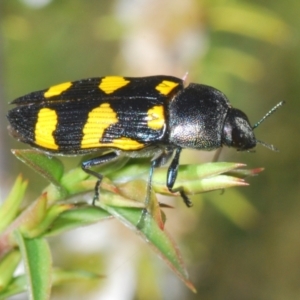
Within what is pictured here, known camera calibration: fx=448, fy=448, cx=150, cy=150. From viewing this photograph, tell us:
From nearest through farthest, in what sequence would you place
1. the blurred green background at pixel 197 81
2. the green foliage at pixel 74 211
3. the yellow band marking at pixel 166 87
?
the green foliage at pixel 74 211, the yellow band marking at pixel 166 87, the blurred green background at pixel 197 81

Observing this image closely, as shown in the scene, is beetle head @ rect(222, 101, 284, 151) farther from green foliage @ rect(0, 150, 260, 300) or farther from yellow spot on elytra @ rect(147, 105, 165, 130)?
green foliage @ rect(0, 150, 260, 300)

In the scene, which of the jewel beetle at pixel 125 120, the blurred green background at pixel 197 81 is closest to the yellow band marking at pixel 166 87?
the jewel beetle at pixel 125 120

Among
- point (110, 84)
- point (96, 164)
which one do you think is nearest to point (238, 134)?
point (110, 84)

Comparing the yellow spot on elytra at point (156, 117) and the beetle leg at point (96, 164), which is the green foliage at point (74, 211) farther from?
the yellow spot on elytra at point (156, 117)

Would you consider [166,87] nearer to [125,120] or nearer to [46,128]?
[125,120]

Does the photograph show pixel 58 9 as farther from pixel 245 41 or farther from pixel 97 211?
pixel 97 211

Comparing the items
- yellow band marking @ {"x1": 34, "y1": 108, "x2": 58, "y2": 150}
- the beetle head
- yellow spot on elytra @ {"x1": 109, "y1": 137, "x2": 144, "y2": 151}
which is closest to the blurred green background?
yellow band marking @ {"x1": 34, "y1": 108, "x2": 58, "y2": 150}
